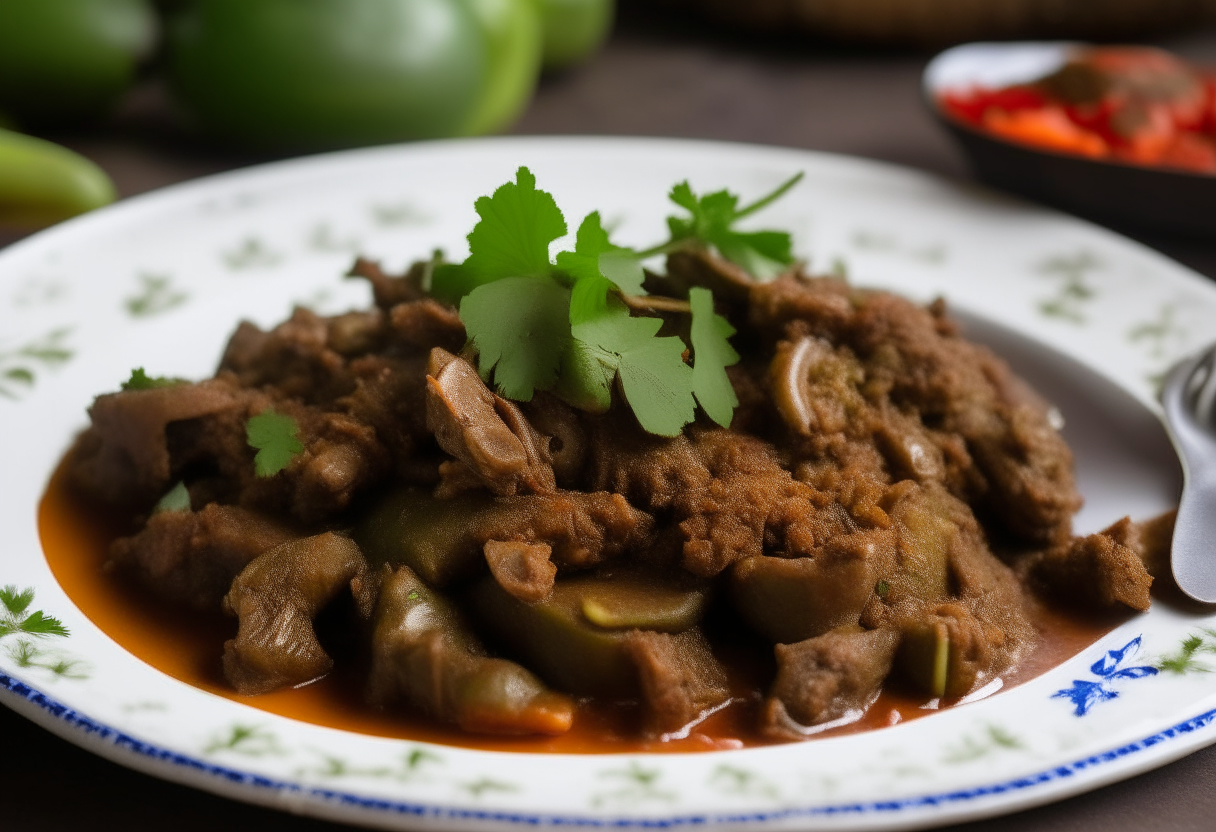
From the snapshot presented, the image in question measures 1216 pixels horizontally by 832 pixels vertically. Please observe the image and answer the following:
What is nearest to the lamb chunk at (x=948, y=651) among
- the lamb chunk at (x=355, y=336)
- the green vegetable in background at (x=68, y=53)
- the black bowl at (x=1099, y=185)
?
the lamb chunk at (x=355, y=336)

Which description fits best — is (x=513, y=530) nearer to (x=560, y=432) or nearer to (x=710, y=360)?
(x=560, y=432)

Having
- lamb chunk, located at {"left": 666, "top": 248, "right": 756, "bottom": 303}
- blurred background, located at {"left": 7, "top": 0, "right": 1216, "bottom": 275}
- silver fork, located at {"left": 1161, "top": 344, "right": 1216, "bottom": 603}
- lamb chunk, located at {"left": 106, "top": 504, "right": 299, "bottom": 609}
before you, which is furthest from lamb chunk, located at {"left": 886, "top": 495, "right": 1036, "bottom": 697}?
blurred background, located at {"left": 7, "top": 0, "right": 1216, "bottom": 275}

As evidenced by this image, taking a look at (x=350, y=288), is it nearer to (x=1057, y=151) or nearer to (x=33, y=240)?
(x=33, y=240)

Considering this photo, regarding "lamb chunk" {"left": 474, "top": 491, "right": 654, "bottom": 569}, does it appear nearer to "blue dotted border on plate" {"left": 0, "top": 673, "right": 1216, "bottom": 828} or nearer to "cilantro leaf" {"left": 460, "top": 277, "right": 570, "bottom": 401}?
"cilantro leaf" {"left": 460, "top": 277, "right": 570, "bottom": 401}

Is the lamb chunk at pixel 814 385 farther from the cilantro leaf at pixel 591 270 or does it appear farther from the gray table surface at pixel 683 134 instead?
the gray table surface at pixel 683 134

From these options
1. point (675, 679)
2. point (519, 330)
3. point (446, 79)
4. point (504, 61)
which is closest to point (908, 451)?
point (675, 679)

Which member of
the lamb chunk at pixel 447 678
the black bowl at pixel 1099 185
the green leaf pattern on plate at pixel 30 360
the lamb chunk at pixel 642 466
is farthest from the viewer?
the black bowl at pixel 1099 185

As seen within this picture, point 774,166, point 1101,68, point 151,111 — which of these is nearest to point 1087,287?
point 774,166
